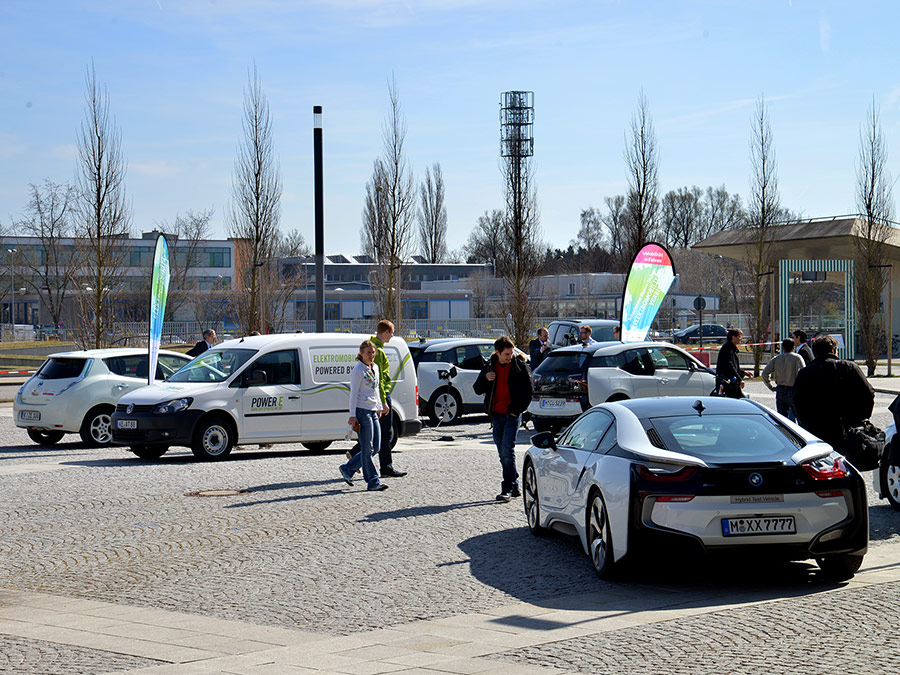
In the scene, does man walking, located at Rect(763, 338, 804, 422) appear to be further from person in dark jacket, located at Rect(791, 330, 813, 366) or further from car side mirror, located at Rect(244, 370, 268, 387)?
car side mirror, located at Rect(244, 370, 268, 387)

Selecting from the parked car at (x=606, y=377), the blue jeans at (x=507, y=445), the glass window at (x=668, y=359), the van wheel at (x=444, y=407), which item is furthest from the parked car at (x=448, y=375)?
the blue jeans at (x=507, y=445)

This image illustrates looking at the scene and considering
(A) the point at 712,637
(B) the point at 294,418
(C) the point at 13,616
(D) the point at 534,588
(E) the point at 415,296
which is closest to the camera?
(A) the point at 712,637

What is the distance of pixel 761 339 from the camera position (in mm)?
45000

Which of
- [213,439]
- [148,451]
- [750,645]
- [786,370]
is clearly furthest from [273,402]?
[750,645]

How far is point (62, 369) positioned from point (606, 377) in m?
9.28

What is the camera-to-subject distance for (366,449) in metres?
13.2

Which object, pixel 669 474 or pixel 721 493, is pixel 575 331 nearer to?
pixel 669 474

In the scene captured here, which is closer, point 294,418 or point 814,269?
point 294,418

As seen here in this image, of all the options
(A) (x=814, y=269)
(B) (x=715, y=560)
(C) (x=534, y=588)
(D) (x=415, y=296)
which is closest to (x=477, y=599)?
(C) (x=534, y=588)

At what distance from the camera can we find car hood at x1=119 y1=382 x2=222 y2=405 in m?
16.4

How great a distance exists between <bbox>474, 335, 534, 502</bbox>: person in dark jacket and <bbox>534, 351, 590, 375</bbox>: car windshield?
22.8 feet

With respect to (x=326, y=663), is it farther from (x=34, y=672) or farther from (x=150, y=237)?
(x=150, y=237)

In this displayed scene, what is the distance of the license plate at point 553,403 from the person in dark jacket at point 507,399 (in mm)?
6710

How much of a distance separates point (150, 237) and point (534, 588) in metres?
111
